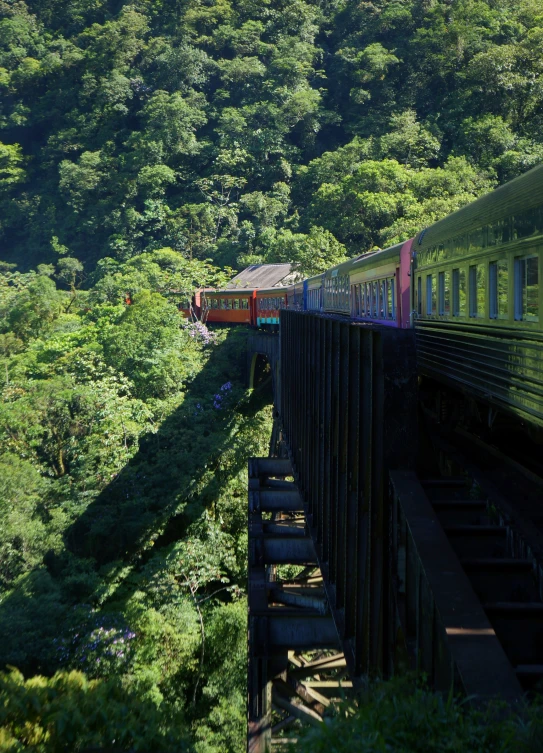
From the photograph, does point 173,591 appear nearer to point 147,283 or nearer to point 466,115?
point 147,283

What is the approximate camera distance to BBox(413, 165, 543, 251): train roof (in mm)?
4805

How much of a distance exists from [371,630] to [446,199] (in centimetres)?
2682

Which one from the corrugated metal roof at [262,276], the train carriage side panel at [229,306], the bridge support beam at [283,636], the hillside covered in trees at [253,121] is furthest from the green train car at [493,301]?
the corrugated metal roof at [262,276]

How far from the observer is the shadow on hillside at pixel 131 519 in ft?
47.0

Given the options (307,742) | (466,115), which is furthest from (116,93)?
(307,742)

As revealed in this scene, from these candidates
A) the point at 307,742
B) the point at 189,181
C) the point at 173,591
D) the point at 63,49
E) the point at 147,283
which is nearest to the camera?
the point at 307,742

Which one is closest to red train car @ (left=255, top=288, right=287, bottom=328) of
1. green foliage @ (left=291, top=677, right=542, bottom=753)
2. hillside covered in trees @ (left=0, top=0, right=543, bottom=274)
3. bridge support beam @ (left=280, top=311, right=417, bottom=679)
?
hillside covered in trees @ (left=0, top=0, right=543, bottom=274)

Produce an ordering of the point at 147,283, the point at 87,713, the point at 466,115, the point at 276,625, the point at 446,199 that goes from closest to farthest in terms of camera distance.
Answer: the point at 87,713 → the point at 276,625 → the point at 446,199 → the point at 147,283 → the point at 466,115

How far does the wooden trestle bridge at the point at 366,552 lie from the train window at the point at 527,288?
2.84ft

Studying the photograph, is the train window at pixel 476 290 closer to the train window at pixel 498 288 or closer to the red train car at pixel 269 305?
the train window at pixel 498 288

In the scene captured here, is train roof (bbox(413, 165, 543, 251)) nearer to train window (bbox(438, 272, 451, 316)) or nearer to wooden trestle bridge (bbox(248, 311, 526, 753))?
train window (bbox(438, 272, 451, 316))

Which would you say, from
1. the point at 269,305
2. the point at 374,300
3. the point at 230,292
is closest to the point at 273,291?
the point at 269,305

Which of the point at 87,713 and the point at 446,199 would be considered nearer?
the point at 87,713

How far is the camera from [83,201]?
171 ft
